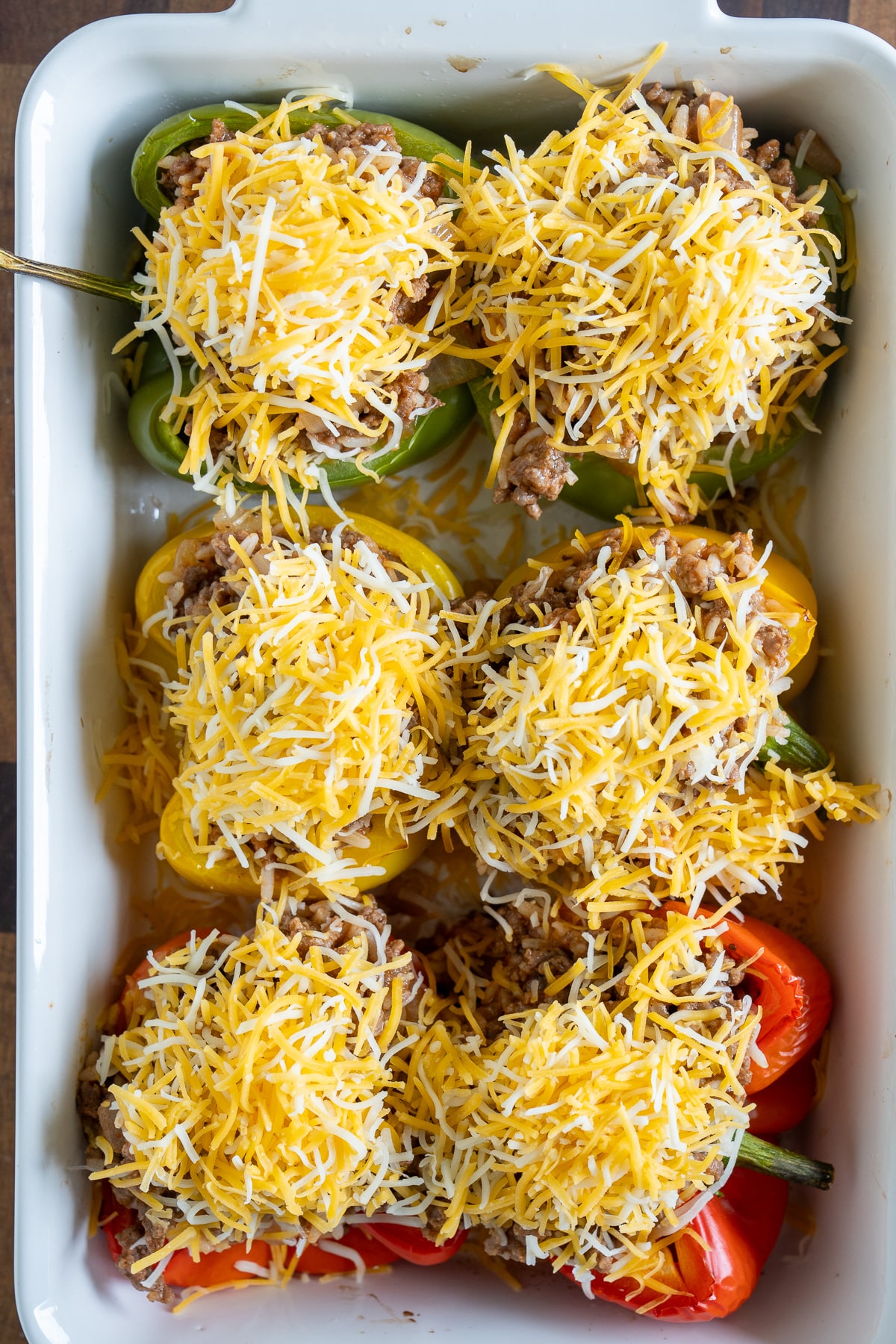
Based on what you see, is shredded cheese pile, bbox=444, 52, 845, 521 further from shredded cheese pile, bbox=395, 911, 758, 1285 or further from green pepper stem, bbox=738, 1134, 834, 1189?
green pepper stem, bbox=738, 1134, 834, 1189

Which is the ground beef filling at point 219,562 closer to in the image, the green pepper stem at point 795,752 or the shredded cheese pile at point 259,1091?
the shredded cheese pile at point 259,1091

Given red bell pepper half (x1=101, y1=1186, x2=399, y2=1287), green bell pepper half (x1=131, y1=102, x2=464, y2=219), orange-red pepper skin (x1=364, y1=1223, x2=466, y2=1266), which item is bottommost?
red bell pepper half (x1=101, y1=1186, x2=399, y2=1287)

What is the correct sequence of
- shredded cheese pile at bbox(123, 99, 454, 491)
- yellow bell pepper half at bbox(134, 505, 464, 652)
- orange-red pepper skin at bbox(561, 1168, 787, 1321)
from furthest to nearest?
yellow bell pepper half at bbox(134, 505, 464, 652), orange-red pepper skin at bbox(561, 1168, 787, 1321), shredded cheese pile at bbox(123, 99, 454, 491)

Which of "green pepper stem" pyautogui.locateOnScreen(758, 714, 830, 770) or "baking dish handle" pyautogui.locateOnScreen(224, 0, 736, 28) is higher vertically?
"baking dish handle" pyautogui.locateOnScreen(224, 0, 736, 28)

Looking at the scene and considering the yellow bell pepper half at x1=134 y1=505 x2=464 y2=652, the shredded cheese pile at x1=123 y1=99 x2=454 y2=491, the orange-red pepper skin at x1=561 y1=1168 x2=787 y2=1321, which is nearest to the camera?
the shredded cheese pile at x1=123 y1=99 x2=454 y2=491

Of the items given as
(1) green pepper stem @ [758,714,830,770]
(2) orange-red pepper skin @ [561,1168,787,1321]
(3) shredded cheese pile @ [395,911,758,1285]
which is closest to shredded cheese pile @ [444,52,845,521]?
(1) green pepper stem @ [758,714,830,770]

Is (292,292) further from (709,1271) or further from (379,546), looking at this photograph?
(709,1271)
